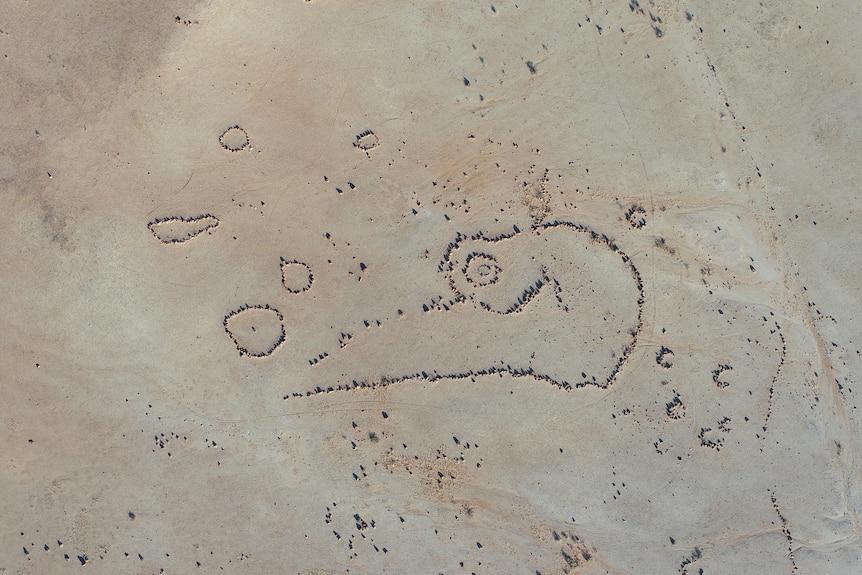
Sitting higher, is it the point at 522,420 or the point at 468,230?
the point at 468,230

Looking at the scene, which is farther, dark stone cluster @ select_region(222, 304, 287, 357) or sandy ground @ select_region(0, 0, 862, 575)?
dark stone cluster @ select_region(222, 304, 287, 357)

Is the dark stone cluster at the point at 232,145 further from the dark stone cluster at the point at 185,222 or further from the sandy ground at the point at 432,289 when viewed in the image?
the dark stone cluster at the point at 185,222

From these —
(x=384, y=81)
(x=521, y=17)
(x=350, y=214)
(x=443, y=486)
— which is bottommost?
(x=443, y=486)

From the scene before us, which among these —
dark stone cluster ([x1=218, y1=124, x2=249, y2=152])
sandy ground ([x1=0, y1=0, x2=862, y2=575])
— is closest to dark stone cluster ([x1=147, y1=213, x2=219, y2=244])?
sandy ground ([x1=0, y1=0, x2=862, y2=575])

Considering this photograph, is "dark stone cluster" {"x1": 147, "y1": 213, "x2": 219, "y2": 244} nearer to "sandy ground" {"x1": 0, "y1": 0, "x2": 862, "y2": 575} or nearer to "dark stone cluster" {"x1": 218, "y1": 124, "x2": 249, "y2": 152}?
"sandy ground" {"x1": 0, "y1": 0, "x2": 862, "y2": 575}

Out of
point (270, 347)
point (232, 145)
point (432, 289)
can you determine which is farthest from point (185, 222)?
point (432, 289)

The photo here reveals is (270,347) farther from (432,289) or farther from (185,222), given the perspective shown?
(432,289)

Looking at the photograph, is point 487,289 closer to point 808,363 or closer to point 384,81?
point 384,81

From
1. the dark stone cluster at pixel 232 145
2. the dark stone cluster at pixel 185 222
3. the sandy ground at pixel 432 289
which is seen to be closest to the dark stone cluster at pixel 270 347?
the sandy ground at pixel 432 289

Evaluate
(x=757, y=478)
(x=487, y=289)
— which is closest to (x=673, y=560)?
(x=757, y=478)
